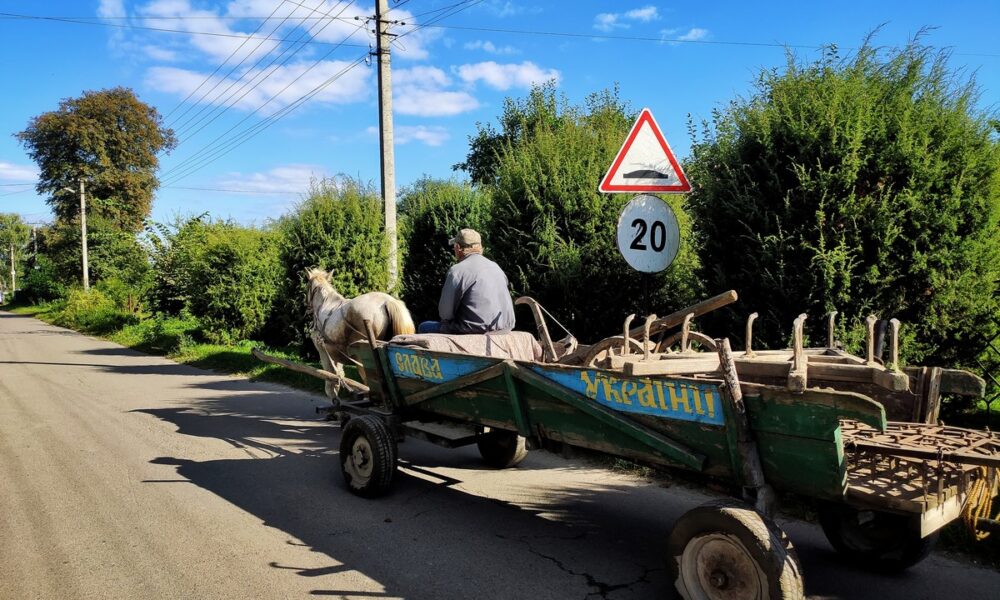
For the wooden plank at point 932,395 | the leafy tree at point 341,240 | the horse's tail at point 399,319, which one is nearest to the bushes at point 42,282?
the leafy tree at point 341,240

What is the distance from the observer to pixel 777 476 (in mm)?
3234

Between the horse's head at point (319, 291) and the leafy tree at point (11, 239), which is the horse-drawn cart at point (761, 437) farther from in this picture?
the leafy tree at point (11, 239)

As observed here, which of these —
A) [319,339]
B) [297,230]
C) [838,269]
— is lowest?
[319,339]

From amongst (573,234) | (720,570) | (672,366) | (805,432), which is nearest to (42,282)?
(573,234)

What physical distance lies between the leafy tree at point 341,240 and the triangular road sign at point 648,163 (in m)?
7.27

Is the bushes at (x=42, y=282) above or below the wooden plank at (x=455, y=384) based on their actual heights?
above

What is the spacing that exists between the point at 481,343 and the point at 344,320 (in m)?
3.24

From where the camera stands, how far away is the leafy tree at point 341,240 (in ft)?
39.1

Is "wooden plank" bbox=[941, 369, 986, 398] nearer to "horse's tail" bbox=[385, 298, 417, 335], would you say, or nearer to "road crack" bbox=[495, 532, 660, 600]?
"road crack" bbox=[495, 532, 660, 600]

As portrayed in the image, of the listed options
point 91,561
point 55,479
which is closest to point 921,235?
point 91,561

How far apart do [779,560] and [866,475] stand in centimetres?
84

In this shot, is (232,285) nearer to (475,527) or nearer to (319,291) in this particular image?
(319,291)

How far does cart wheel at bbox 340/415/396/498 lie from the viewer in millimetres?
5312

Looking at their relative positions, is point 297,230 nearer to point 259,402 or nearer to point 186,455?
point 259,402
